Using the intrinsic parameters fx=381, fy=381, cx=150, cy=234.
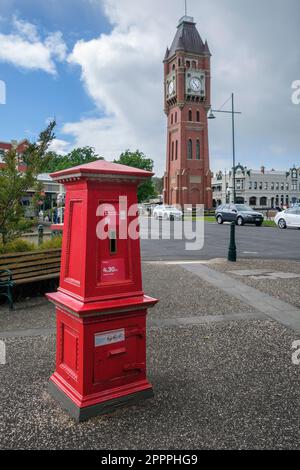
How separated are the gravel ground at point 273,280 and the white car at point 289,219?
13928 mm

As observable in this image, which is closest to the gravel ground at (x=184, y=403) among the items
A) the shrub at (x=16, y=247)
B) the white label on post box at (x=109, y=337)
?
the white label on post box at (x=109, y=337)

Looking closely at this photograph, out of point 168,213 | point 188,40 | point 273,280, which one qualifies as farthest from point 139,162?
point 273,280

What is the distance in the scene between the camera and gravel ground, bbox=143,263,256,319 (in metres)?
6.54

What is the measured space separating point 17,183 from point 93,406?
5401 millimetres

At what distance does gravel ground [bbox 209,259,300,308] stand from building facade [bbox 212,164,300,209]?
8361cm

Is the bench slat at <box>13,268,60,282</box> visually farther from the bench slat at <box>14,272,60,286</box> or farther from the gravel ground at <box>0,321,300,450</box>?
the gravel ground at <box>0,321,300,450</box>

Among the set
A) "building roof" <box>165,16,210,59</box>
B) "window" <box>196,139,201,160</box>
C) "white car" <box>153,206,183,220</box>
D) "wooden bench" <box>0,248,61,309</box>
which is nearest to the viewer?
"wooden bench" <box>0,248,61,309</box>

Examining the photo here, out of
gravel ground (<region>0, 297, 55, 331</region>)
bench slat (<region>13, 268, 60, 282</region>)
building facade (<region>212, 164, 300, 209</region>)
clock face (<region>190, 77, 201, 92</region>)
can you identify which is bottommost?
gravel ground (<region>0, 297, 55, 331</region>)

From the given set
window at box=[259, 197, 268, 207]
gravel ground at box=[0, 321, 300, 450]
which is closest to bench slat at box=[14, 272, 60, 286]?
gravel ground at box=[0, 321, 300, 450]

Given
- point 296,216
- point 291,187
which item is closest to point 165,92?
point 291,187

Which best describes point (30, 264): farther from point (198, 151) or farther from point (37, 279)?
point (198, 151)

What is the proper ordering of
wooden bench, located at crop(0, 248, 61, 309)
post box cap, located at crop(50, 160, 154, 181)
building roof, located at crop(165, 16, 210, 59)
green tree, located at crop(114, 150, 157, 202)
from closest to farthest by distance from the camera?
1. post box cap, located at crop(50, 160, 154, 181)
2. wooden bench, located at crop(0, 248, 61, 309)
3. building roof, located at crop(165, 16, 210, 59)
4. green tree, located at crop(114, 150, 157, 202)

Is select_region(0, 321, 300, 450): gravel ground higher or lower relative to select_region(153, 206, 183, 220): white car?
lower

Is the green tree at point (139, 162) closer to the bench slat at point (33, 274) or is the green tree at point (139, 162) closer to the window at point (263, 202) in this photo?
the window at point (263, 202)
